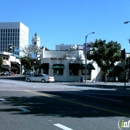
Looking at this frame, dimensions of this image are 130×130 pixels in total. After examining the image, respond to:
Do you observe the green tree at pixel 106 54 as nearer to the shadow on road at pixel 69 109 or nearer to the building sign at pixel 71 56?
the building sign at pixel 71 56

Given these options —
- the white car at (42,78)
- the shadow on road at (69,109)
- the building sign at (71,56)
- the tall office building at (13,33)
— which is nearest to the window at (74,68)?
the building sign at (71,56)

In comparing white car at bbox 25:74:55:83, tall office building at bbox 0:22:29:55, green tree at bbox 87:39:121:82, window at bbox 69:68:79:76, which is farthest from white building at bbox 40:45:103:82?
tall office building at bbox 0:22:29:55

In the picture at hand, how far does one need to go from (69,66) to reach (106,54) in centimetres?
788

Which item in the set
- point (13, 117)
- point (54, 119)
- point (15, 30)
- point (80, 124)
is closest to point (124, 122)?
point (80, 124)

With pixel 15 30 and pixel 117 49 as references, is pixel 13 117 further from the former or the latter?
pixel 15 30

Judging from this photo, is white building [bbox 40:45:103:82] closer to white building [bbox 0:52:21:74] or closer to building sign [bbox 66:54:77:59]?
building sign [bbox 66:54:77:59]

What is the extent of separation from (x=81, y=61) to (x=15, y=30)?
61.5 meters

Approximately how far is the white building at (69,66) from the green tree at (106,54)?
283 centimetres

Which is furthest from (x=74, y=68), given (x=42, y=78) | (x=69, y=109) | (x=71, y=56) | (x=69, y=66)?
(x=69, y=109)

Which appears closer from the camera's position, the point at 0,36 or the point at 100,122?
the point at 100,122

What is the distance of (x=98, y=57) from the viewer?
46250 millimetres

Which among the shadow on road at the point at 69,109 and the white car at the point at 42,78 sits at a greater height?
the white car at the point at 42,78

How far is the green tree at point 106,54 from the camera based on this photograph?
152 feet

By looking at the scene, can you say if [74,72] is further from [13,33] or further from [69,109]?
[13,33]
